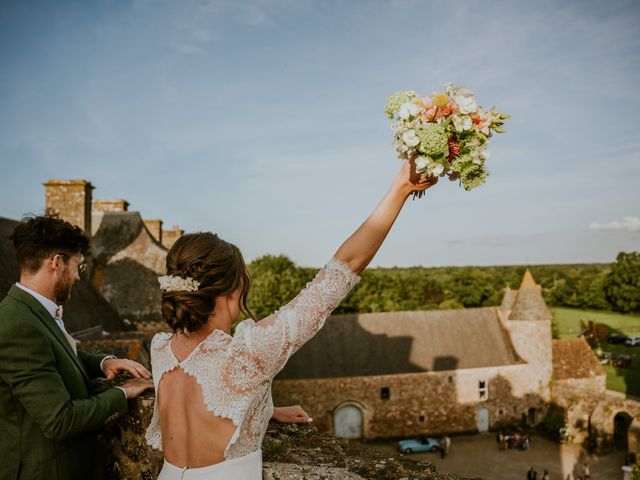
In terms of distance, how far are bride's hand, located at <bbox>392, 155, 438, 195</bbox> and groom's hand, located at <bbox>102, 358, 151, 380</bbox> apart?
1.97 meters

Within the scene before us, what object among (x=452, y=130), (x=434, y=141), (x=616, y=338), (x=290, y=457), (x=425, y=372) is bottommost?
(x=616, y=338)

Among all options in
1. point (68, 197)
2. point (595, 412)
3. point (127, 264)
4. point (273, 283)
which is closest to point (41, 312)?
point (68, 197)

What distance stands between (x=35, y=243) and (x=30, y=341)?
0.60 m

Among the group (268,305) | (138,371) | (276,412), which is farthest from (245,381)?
(268,305)

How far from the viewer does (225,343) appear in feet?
6.25

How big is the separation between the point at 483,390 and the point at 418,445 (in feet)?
17.7

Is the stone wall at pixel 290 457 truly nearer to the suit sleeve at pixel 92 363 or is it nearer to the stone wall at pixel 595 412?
the suit sleeve at pixel 92 363

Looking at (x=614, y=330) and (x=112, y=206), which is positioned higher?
(x=112, y=206)

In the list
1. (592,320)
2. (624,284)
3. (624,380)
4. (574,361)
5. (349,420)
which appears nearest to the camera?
(349,420)

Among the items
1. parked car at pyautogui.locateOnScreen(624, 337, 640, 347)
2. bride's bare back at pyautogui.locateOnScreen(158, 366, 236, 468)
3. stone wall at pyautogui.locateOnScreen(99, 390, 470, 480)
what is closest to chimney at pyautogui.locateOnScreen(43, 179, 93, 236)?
stone wall at pyautogui.locateOnScreen(99, 390, 470, 480)

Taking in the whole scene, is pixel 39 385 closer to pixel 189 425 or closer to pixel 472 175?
pixel 189 425

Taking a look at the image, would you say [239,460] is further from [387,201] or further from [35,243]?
[35,243]

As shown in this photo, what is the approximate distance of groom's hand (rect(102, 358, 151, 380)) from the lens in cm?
289

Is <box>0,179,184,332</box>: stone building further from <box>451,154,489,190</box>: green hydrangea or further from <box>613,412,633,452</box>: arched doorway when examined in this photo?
<box>613,412,633,452</box>: arched doorway
